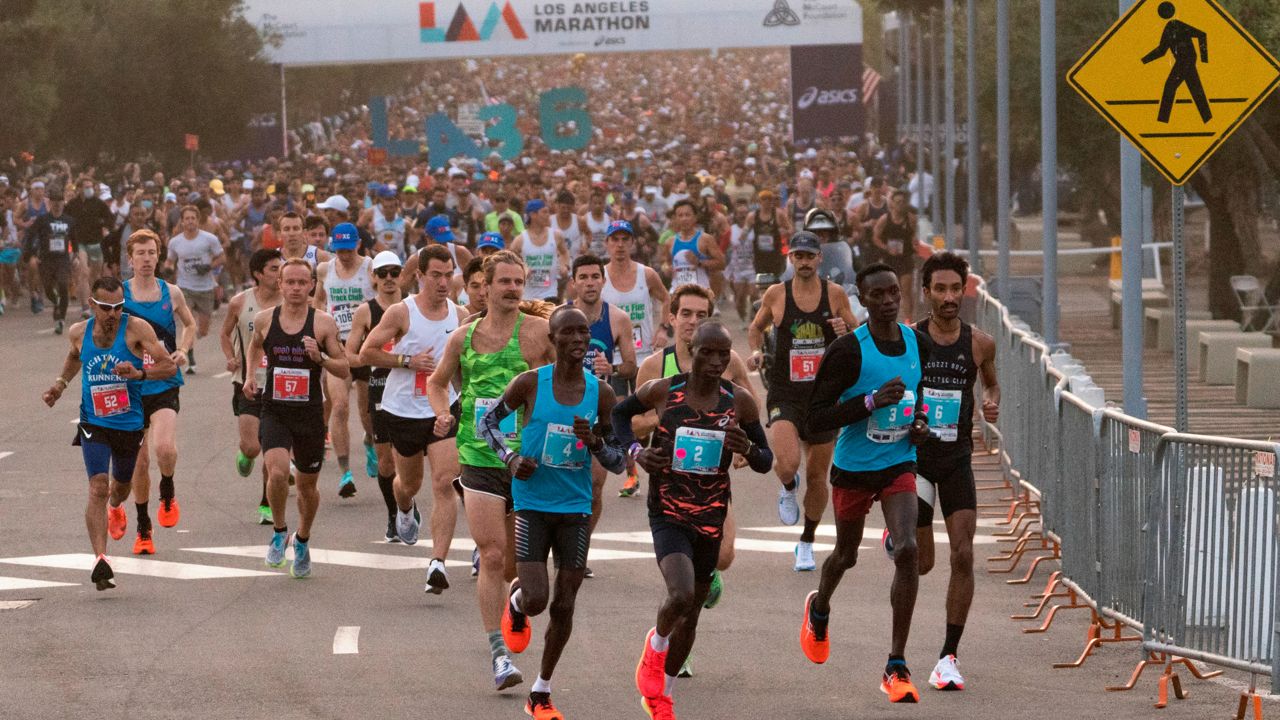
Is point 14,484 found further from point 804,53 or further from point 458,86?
point 458,86

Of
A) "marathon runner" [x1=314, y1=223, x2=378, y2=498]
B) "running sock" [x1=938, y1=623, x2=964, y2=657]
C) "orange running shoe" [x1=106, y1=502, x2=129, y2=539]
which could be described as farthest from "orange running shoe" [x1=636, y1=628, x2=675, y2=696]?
"marathon runner" [x1=314, y1=223, x2=378, y2=498]

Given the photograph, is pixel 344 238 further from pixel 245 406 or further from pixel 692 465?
pixel 692 465

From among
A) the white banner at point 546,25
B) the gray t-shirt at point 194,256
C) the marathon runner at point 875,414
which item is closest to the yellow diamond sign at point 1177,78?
the marathon runner at point 875,414

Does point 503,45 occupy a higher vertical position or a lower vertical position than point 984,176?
higher

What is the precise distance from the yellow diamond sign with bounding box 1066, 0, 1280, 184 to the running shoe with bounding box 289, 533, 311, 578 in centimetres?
518

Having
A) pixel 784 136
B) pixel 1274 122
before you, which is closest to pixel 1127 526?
pixel 1274 122

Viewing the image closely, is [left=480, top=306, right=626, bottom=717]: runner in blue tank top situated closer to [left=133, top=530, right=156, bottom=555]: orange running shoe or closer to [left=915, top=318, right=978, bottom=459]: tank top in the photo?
[left=915, top=318, right=978, bottom=459]: tank top

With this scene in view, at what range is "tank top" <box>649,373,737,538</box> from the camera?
29.9ft

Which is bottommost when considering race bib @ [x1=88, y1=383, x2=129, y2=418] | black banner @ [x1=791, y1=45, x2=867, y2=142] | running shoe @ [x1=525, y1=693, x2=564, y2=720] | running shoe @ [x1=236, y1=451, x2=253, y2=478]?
running shoe @ [x1=525, y1=693, x2=564, y2=720]

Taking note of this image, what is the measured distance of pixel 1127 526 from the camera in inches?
403

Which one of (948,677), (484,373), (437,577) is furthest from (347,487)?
(948,677)

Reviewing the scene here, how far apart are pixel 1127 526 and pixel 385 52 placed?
50498 mm

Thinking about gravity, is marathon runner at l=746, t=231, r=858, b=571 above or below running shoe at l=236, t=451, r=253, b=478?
above

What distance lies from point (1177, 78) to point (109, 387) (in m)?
6.37
